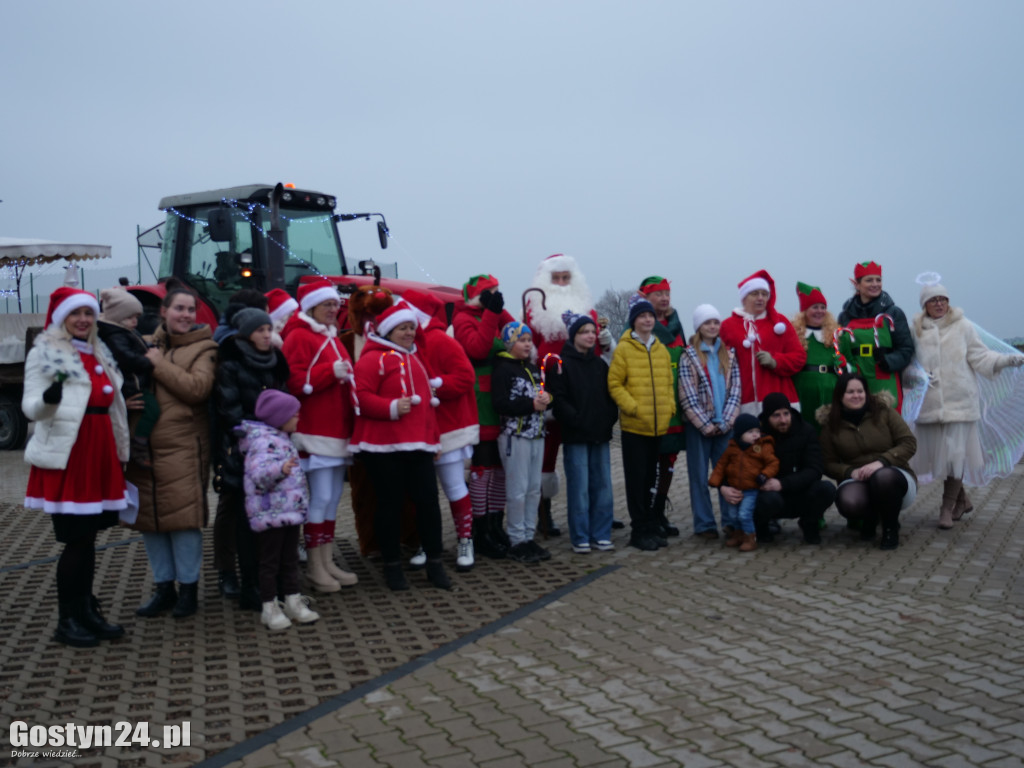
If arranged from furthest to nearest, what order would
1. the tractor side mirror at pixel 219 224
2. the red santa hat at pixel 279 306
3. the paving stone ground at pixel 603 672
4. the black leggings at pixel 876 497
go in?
the tractor side mirror at pixel 219 224
the black leggings at pixel 876 497
the red santa hat at pixel 279 306
the paving stone ground at pixel 603 672

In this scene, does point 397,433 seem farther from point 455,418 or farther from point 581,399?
point 581,399

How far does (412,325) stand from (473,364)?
3.40 feet

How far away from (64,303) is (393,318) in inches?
72.9

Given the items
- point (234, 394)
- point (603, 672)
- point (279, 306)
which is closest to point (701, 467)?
point (603, 672)

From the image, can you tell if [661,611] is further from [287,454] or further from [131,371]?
[131,371]

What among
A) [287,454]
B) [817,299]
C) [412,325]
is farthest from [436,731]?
[817,299]

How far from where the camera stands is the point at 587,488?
6.96 m

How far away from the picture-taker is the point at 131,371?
17.4ft

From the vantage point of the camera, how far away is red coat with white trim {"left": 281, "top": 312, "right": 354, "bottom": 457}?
19.2 ft

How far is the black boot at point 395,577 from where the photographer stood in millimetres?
6035

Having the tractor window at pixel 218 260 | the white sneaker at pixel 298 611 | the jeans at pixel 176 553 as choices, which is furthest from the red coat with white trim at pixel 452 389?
the tractor window at pixel 218 260

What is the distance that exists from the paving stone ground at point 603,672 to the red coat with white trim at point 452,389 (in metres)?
0.94

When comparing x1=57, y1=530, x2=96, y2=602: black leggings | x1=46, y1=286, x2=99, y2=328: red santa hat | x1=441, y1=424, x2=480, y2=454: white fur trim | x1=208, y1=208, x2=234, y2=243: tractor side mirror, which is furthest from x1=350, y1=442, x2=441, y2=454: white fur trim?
x1=208, y1=208, x2=234, y2=243: tractor side mirror

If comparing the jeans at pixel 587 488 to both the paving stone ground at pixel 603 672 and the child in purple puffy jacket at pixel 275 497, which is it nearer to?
the paving stone ground at pixel 603 672
